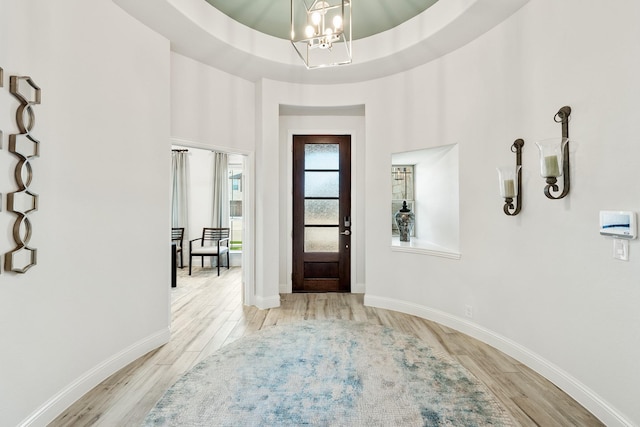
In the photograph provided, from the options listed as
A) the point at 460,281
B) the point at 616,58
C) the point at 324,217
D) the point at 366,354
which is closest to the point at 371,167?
the point at 324,217

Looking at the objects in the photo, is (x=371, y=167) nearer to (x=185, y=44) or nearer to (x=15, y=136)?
(x=185, y=44)

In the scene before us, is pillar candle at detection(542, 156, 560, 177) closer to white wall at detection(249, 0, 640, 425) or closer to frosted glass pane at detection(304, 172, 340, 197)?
white wall at detection(249, 0, 640, 425)

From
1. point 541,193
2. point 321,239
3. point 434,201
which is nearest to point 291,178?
point 321,239

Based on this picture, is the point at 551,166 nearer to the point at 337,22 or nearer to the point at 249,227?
the point at 337,22

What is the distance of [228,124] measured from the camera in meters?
3.87

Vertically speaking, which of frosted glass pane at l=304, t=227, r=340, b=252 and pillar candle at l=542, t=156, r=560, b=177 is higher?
pillar candle at l=542, t=156, r=560, b=177

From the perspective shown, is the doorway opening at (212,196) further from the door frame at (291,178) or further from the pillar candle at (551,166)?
the pillar candle at (551,166)

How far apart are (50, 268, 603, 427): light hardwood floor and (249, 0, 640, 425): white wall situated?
17 cm

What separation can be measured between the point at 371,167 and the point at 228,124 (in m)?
1.85

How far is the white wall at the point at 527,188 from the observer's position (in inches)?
72.4

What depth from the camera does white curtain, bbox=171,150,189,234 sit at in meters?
6.94

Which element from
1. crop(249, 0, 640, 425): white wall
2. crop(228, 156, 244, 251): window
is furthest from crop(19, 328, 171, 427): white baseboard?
crop(228, 156, 244, 251): window

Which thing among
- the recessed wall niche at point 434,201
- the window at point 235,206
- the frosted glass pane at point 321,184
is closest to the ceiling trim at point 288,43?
the recessed wall niche at point 434,201

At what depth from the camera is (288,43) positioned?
3.72m
